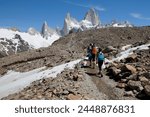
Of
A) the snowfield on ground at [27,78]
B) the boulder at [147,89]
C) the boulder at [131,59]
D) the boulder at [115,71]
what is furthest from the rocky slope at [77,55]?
the snowfield on ground at [27,78]

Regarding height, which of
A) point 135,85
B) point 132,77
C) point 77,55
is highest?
point 77,55

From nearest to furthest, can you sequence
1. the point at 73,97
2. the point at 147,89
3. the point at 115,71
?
the point at 73,97 → the point at 147,89 → the point at 115,71

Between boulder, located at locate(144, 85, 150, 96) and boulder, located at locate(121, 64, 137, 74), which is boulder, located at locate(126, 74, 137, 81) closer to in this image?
boulder, located at locate(121, 64, 137, 74)

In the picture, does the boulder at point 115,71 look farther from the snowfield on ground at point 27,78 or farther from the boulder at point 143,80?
the snowfield on ground at point 27,78

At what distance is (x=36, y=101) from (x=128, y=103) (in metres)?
6.55

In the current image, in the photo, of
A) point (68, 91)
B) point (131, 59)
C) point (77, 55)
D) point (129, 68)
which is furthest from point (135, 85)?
point (77, 55)

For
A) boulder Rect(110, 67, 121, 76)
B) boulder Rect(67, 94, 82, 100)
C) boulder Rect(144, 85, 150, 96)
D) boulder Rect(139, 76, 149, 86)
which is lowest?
boulder Rect(67, 94, 82, 100)

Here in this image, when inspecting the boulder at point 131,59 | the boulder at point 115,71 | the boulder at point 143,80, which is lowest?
the boulder at point 143,80

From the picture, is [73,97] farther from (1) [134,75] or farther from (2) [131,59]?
(2) [131,59]

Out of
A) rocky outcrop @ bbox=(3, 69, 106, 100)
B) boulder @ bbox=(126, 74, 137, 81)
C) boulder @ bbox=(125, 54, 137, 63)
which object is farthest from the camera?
boulder @ bbox=(125, 54, 137, 63)

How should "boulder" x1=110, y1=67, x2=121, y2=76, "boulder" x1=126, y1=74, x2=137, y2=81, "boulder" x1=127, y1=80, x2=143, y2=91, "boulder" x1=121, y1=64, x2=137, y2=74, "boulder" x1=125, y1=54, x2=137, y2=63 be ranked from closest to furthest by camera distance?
"boulder" x1=127, y1=80, x2=143, y2=91 < "boulder" x1=126, y1=74, x2=137, y2=81 < "boulder" x1=121, y1=64, x2=137, y2=74 < "boulder" x1=110, y1=67, x2=121, y2=76 < "boulder" x1=125, y1=54, x2=137, y2=63

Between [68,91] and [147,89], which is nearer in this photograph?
[68,91]

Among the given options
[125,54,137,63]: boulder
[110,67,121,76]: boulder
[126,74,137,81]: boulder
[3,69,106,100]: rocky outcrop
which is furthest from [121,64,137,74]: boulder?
[125,54,137,63]: boulder

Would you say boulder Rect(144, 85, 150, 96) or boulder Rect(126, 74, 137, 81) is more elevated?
boulder Rect(126, 74, 137, 81)
